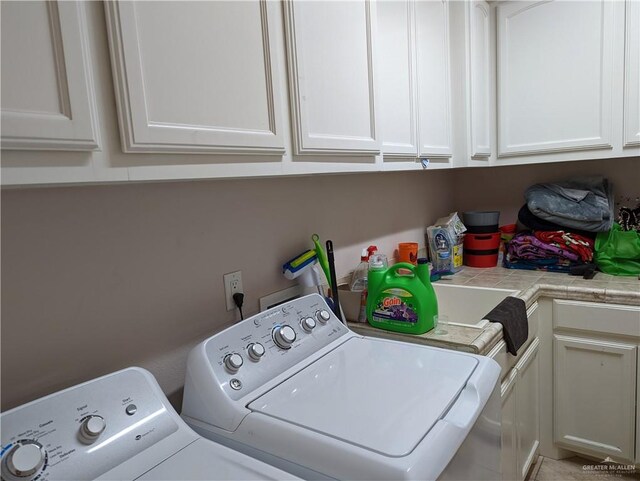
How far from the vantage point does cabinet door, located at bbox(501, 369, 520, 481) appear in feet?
4.66

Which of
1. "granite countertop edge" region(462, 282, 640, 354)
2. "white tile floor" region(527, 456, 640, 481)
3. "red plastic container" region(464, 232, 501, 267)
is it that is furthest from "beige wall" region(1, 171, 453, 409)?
"white tile floor" region(527, 456, 640, 481)

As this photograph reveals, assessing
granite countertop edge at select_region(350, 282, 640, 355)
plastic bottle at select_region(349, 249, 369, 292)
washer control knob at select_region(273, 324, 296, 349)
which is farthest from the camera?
plastic bottle at select_region(349, 249, 369, 292)

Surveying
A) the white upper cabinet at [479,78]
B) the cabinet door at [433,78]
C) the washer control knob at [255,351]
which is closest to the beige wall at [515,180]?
the white upper cabinet at [479,78]

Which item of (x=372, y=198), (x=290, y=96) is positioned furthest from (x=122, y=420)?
(x=372, y=198)

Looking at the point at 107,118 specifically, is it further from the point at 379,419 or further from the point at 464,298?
the point at 464,298

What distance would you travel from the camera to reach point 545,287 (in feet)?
6.13

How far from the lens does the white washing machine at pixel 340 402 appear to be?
0.76m

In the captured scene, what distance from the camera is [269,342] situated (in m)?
1.08

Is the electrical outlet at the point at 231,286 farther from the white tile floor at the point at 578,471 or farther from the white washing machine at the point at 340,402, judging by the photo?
the white tile floor at the point at 578,471

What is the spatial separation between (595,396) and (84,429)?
1977 mm

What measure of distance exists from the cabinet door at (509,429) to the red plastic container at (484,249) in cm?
83

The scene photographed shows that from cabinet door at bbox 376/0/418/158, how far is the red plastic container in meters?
0.95

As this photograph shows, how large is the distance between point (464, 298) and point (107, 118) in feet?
5.52

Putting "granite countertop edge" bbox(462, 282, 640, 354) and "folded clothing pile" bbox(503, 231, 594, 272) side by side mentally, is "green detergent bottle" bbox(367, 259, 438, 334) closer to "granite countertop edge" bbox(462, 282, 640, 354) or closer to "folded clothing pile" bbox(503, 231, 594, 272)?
"granite countertop edge" bbox(462, 282, 640, 354)
